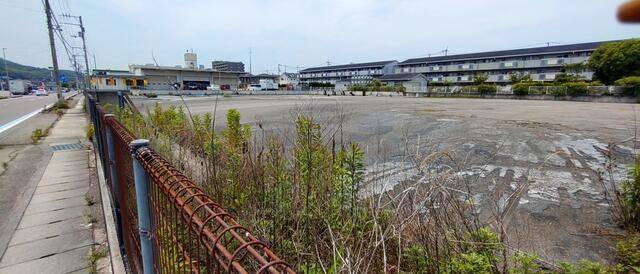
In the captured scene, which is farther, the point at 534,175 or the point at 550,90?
the point at 550,90

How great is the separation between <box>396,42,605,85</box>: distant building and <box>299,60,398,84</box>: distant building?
8708 mm

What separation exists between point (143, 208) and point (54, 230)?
2.94 m

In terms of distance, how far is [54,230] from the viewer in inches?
137

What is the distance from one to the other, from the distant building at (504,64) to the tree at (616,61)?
657 cm

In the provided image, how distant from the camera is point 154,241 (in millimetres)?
1634

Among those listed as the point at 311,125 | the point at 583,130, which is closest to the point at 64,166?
the point at 311,125

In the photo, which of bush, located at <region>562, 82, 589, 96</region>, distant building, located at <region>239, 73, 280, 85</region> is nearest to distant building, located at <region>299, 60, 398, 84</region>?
distant building, located at <region>239, 73, 280, 85</region>

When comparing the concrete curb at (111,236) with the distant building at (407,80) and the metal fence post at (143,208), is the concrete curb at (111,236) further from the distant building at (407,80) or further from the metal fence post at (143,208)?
the distant building at (407,80)

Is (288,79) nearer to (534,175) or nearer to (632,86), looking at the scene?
(632,86)

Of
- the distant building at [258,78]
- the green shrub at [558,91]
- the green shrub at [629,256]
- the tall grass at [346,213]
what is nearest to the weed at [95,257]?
the tall grass at [346,213]

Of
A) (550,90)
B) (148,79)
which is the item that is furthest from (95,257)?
(148,79)

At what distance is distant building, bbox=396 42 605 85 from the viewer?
5178 centimetres

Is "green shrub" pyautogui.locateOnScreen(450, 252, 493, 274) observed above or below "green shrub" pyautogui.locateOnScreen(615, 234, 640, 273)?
above

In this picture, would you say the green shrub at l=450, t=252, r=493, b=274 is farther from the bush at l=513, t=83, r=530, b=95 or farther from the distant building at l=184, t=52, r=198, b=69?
the bush at l=513, t=83, r=530, b=95
